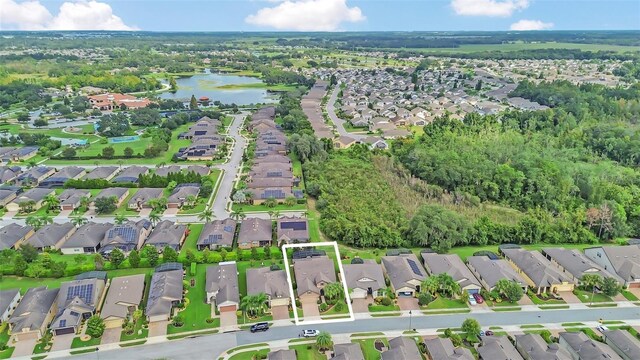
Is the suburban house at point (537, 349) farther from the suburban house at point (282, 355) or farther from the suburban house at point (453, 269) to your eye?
the suburban house at point (282, 355)

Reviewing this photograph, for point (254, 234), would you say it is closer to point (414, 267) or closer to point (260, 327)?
point (260, 327)

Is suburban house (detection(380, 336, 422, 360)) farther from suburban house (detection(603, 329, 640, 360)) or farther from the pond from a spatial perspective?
the pond

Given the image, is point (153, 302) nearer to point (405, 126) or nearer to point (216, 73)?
point (405, 126)

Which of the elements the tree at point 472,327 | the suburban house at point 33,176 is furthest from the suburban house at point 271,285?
the suburban house at point 33,176

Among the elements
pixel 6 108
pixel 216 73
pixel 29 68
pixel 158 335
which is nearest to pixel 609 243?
pixel 158 335

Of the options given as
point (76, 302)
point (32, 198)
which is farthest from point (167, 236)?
point (32, 198)
